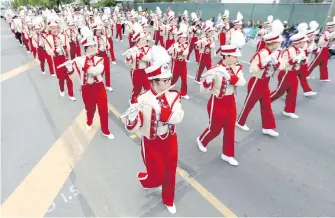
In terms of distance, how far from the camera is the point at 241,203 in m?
3.50

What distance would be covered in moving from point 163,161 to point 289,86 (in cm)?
396

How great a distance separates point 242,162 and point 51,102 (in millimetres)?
5536

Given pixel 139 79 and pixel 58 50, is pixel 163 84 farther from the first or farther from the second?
pixel 58 50

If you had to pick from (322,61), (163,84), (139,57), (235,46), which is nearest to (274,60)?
(235,46)

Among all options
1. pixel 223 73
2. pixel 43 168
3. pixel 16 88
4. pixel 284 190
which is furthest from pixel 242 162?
pixel 16 88

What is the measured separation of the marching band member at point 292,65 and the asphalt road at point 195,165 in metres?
0.60

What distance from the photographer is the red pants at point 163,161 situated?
3.02 metres

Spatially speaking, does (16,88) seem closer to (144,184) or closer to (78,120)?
(78,120)

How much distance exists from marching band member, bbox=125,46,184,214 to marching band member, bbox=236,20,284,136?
2.49m

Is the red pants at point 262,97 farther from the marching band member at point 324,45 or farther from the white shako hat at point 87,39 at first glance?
the marching band member at point 324,45

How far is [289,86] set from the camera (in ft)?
18.6

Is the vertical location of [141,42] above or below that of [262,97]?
above

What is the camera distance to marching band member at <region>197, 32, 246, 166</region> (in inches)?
151

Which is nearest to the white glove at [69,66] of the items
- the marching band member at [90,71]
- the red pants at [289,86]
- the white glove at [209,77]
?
the marching band member at [90,71]
